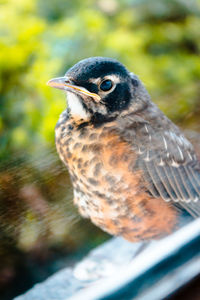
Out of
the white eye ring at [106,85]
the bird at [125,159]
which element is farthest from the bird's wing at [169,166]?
the white eye ring at [106,85]

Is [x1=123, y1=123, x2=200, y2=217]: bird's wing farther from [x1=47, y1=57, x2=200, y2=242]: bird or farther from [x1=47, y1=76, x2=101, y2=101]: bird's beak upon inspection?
[x1=47, y1=76, x2=101, y2=101]: bird's beak

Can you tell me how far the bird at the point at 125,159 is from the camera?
88cm

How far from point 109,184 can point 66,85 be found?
222 millimetres

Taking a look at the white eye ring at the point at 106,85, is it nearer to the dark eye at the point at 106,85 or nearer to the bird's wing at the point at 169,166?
the dark eye at the point at 106,85

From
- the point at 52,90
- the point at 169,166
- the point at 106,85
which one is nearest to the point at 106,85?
the point at 106,85

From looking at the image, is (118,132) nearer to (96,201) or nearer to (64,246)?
(96,201)

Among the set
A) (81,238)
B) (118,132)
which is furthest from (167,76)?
(81,238)

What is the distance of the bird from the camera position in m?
0.88

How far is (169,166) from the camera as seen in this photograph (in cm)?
98

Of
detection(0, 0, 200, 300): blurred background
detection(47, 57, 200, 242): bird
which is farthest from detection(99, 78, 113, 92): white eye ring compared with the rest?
detection(0, 0, 200, 300): blurred background

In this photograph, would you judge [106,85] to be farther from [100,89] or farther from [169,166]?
[169,166]

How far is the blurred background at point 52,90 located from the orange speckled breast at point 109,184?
0.10ft

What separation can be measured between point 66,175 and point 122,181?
0.42 ft

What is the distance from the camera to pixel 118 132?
3.07 feet
